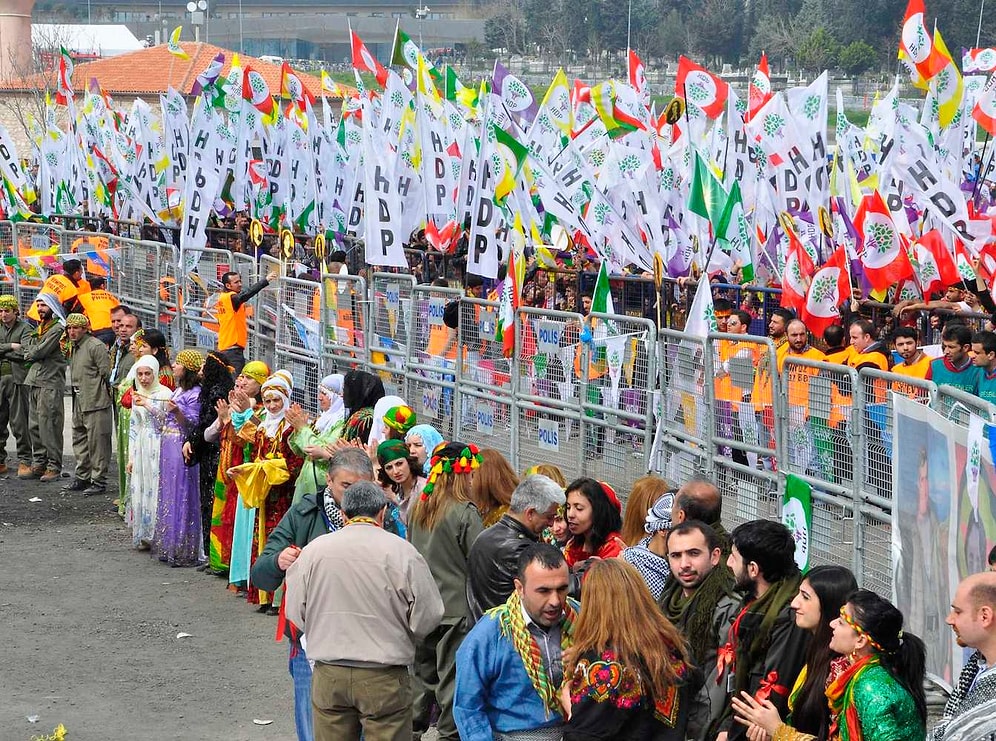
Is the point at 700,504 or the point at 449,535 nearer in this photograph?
the point at 700,504

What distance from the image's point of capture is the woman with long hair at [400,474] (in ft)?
26.5

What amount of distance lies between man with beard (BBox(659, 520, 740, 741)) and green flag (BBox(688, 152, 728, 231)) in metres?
7.58

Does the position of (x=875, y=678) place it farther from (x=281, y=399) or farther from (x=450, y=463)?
(x=281, y=399)

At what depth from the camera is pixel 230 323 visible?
50.8ft

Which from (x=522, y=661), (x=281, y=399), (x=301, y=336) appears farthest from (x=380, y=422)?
(x=301, y=336)

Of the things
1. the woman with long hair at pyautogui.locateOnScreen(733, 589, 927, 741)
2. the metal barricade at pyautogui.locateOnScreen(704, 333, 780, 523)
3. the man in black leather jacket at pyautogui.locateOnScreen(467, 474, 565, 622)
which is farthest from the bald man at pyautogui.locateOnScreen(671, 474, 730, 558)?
the metal barricade at pyautogui.locateOnScreen(704, 333, 780, 523)

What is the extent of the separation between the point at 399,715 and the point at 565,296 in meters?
11.4

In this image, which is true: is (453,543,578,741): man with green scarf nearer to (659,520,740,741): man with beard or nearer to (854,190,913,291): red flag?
(659,520,740,741): man with beard

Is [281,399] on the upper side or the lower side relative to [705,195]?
lower

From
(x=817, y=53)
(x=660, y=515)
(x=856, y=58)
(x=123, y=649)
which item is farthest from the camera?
(x=817, y=53)

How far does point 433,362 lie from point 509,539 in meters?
6.07

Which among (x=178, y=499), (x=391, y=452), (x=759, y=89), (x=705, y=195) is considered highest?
(x=759, y=89)

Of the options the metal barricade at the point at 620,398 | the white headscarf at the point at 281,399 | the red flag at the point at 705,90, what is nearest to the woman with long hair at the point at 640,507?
the metal barricade at the point at 620,398

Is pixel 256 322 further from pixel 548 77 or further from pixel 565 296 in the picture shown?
pixel 548 77
